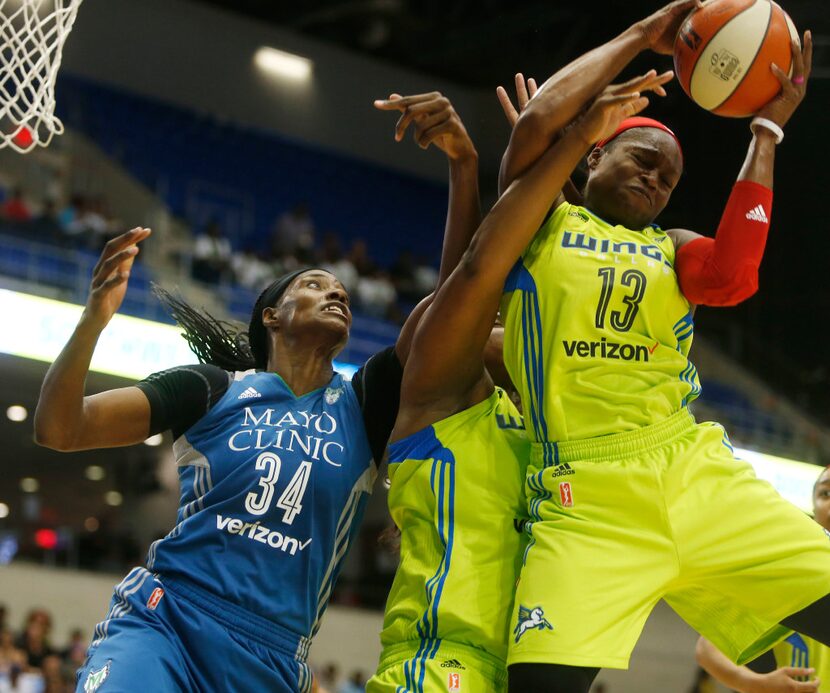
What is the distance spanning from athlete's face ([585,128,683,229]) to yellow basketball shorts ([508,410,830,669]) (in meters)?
0.61

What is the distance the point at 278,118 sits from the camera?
20.0m

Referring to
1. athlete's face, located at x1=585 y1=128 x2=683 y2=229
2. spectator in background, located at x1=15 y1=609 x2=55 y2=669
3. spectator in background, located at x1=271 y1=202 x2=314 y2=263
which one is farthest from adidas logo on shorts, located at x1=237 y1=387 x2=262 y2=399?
spectator in background, located at x1=271 y1=202 x2=314 y2=263

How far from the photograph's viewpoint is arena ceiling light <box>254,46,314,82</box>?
19703mm

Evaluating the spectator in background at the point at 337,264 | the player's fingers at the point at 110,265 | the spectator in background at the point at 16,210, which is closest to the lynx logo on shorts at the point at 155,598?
the player's fingers at the point at 110,265

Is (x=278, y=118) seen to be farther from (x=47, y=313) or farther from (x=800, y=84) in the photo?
(x=800, y=84)

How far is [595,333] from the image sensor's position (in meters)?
3.27

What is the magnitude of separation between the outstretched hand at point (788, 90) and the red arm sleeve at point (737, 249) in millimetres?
235

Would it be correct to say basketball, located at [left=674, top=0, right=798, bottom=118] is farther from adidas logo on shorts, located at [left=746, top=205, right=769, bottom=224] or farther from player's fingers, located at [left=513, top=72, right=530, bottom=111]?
player's fingers, located at [left=513, top=72, right=530, bottom=111]

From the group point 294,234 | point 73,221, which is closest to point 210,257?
point 73,221

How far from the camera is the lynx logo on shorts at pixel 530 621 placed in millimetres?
3033

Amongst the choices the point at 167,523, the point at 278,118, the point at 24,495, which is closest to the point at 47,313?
the point at 167,523

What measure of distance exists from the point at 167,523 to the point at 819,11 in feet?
41.9

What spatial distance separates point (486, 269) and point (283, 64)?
56.7 ft

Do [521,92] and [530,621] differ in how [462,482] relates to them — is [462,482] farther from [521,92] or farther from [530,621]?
[521,92]
